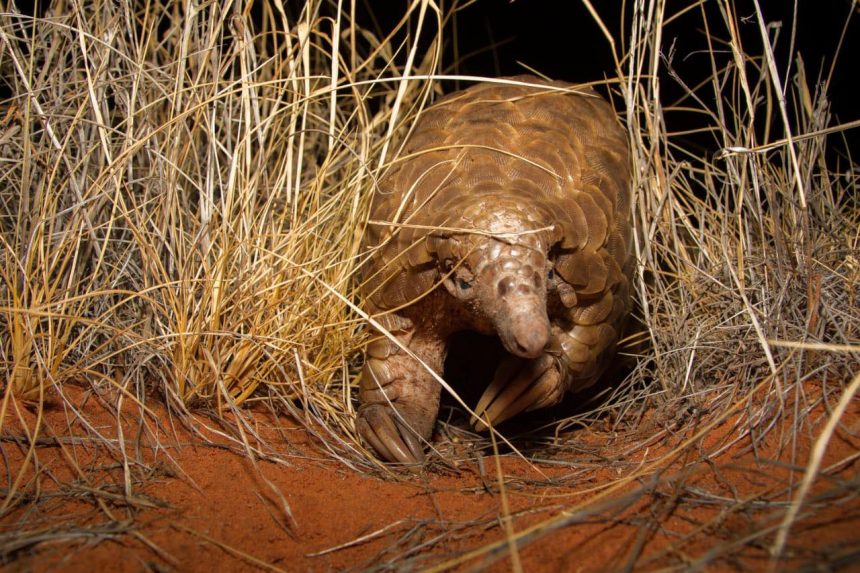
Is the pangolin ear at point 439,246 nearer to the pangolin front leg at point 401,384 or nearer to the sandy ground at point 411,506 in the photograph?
the pangolin front leg at point 401,384

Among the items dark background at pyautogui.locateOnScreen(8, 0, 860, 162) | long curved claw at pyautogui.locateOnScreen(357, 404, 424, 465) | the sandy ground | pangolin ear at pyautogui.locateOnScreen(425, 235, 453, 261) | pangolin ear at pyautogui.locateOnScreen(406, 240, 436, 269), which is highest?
dark background at pyautogui.locateOnScreen(8, 0, 860, 162)

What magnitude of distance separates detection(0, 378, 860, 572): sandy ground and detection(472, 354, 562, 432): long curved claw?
176 mm

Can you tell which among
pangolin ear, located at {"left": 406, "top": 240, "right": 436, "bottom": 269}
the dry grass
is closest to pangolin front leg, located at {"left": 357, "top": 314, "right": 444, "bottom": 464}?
the dry grass

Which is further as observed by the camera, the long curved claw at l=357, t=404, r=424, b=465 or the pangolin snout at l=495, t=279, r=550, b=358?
the long curved claw at l=357, t=404, r=424, b=465

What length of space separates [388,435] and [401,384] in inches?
8.5

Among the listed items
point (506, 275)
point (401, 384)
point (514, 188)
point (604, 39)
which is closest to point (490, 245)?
point (506, 275)

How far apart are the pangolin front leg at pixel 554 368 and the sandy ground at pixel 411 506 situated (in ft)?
0.62

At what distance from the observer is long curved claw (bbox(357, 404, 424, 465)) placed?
94.7 inches

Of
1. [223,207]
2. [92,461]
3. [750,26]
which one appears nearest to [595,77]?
[750,26]

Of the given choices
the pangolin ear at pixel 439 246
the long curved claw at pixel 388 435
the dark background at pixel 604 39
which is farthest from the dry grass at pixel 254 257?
the dark background at pixel 604 39

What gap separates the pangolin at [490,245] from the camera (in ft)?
7.28

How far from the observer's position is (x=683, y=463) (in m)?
2.02

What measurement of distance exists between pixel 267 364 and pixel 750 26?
2624mm

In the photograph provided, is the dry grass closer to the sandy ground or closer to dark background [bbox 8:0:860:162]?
the sandy ground
